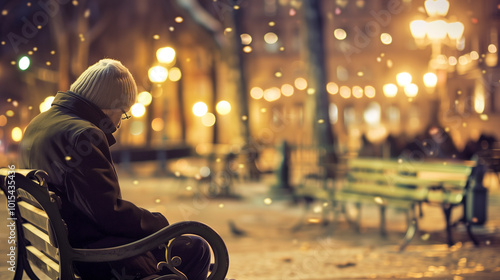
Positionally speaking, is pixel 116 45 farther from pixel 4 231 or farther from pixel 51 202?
pixel 51 202

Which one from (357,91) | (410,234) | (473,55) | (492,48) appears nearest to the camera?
(410,234)

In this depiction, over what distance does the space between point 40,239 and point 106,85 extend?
75cm

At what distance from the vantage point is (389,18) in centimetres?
5638

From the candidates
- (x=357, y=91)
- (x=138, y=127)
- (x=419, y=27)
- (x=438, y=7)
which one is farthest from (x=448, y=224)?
(x=138, y=127)

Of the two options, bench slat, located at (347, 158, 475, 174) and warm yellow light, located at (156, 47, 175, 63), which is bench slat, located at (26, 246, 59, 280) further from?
warm yellow light, located at (156, 47, 175, 63)

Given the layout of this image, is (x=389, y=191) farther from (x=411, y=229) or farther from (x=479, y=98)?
(x=479, y=98)

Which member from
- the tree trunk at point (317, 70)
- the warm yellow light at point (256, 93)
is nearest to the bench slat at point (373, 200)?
the tree trunk at point (317, 70)

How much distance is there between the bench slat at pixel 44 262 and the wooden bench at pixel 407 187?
464 cm

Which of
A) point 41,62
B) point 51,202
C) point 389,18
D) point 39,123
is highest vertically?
point 389,18

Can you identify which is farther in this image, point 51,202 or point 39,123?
point 39,123

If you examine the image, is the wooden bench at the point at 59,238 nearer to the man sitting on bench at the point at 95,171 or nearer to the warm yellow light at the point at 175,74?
the man sitting on bench at the point at 95,171

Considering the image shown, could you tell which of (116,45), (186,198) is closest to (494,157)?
(186,198)

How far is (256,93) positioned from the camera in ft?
187

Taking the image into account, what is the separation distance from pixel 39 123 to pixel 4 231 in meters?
6.07
